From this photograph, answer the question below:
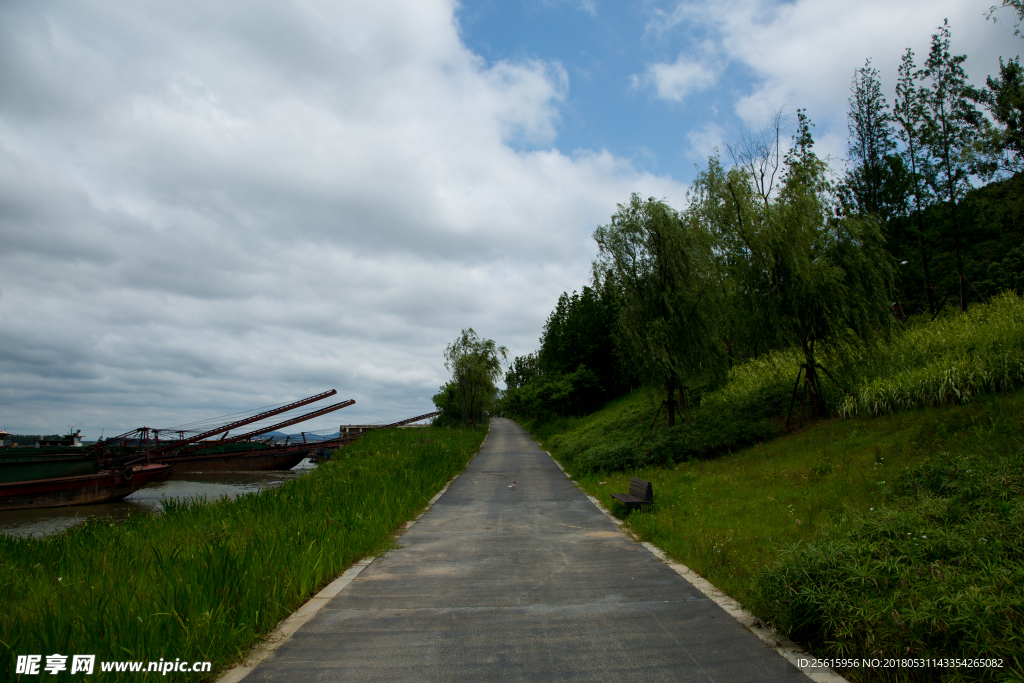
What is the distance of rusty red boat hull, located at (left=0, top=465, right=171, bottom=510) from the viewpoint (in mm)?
27830

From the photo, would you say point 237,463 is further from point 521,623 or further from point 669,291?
point 521,623

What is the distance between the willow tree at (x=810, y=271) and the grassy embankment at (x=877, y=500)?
4.14ft

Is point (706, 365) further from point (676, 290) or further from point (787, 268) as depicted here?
point (787, 268)

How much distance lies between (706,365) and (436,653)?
17422mm

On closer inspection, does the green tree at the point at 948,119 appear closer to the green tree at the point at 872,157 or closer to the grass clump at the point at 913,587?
the green tree at the point at 872,157

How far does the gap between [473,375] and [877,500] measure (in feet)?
139

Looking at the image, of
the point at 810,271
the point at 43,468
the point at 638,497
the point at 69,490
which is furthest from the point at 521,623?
the point at 43,468

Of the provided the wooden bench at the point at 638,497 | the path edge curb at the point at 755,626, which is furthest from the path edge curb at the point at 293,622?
the wooden bench at the point at 638,497

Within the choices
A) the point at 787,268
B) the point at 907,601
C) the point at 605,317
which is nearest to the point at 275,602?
the point at 907,601

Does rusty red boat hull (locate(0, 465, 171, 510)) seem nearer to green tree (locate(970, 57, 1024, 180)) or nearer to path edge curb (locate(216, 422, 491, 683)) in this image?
path edge curb (locate(216, 422, 491, 683))

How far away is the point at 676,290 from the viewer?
19.8 meters

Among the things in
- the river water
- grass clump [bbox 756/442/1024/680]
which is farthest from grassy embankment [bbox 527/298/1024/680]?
the river water

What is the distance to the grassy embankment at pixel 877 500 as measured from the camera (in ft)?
13.1

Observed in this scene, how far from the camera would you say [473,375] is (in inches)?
1951
